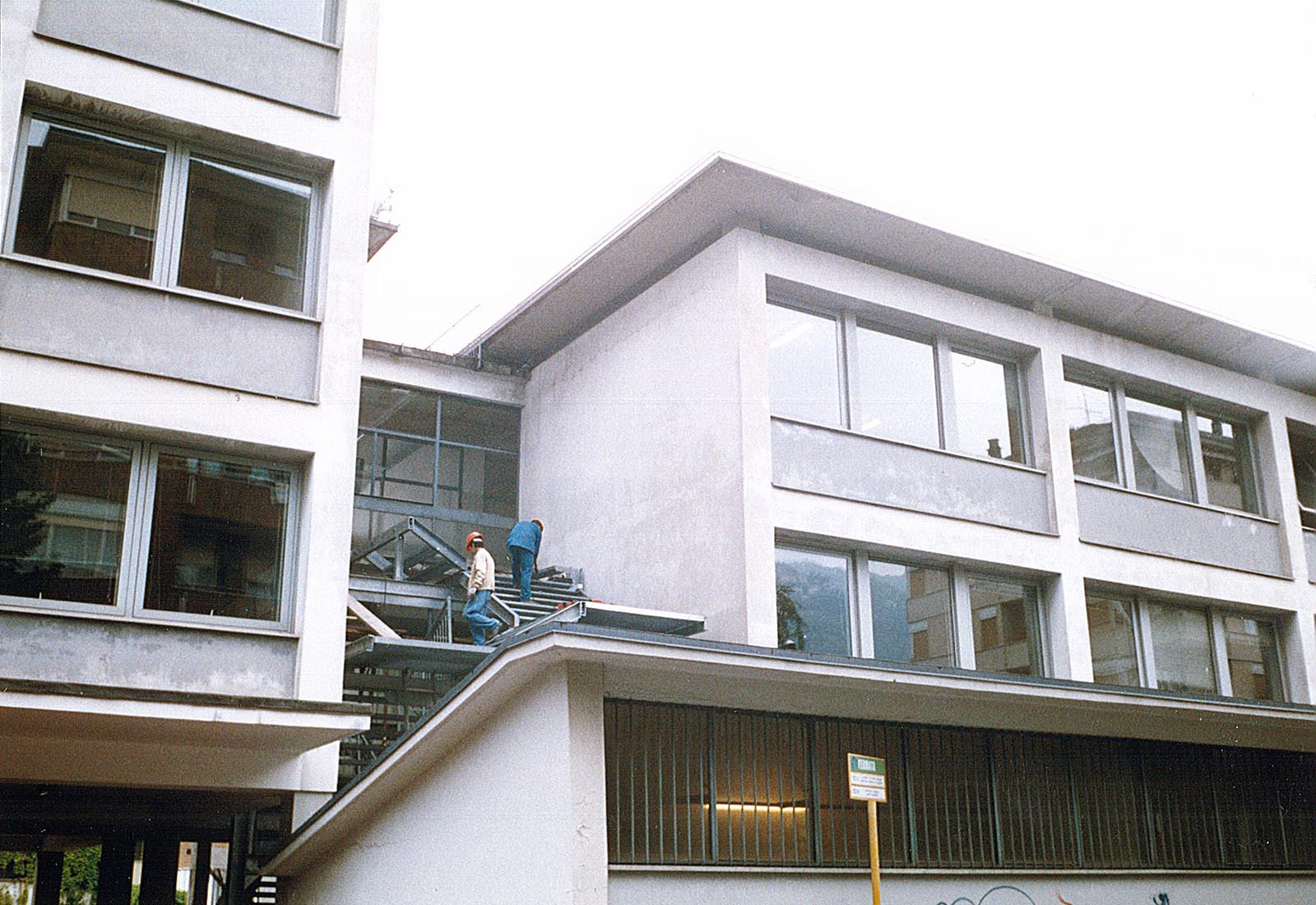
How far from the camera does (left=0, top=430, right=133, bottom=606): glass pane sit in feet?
40.5

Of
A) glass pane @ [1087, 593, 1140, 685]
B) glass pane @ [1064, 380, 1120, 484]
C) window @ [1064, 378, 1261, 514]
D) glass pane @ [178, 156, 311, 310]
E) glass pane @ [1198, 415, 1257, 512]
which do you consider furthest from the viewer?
glass pane @ [1198, 415, 1257, 512]

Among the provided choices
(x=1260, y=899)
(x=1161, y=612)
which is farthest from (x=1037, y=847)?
(x=1161, y=612)

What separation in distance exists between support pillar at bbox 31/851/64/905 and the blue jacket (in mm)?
9304

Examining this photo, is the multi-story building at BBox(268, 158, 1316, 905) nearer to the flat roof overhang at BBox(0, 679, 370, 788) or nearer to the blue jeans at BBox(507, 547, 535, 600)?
the flat roof overhang at BBox(0, 679, 370, 788)

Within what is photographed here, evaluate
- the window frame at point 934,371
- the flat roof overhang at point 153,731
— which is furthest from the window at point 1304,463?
the flat roof overhang at point 153,731

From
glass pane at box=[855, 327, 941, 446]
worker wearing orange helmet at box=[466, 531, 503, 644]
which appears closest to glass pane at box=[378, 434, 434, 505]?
worker wearing orange helmet at box=[466, 531, 503, 644]

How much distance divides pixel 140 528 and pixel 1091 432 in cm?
1387

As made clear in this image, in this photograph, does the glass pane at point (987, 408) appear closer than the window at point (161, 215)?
No

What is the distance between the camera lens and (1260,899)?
15430mm

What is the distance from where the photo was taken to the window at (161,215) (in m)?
13.4

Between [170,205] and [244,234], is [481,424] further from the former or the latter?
[170,205]

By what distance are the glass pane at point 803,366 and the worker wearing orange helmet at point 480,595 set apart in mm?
4171

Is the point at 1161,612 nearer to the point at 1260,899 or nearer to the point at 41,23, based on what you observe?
the point at 1260,899

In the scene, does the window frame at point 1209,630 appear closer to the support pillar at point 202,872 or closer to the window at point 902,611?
the window at point 902,611
